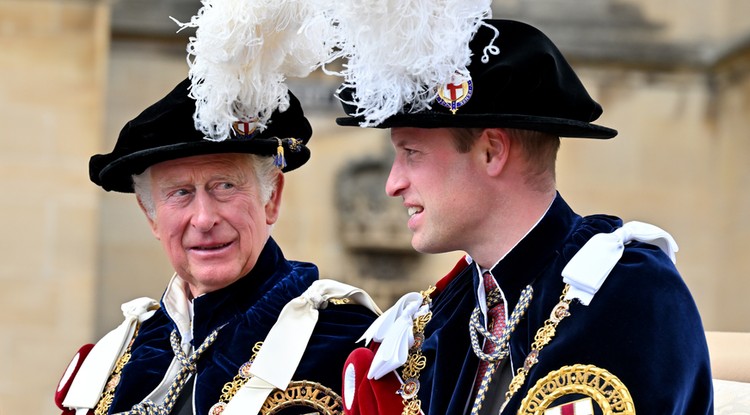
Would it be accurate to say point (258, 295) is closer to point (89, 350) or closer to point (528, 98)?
point (89, 350)

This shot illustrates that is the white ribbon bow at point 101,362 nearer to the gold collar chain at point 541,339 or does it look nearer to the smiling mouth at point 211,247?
the smiling mouth at point 211,247

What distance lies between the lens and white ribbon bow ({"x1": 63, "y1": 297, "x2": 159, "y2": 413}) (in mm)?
4672

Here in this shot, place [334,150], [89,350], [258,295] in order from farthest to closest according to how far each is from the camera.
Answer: [334,150] < [89,350] < [258,295]

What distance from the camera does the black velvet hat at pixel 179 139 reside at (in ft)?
14.4

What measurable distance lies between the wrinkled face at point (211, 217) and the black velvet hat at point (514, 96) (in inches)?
33.9

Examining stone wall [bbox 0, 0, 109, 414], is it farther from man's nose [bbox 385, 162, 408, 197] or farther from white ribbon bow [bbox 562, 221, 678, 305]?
white ribbon bow [bbox 562, 221, 678, 305]

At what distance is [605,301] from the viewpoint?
3.51m

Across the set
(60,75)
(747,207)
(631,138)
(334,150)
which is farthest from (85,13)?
(747,207)

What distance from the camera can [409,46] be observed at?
3668 mm

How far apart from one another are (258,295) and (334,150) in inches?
205

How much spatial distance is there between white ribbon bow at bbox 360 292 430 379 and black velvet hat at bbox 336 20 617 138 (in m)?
0.59

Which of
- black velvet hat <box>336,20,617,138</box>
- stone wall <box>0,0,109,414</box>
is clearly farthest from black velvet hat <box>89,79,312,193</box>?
stone wall <box>0,0,109,414</box>

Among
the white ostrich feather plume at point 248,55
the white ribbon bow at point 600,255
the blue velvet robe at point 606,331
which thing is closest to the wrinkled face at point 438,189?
the blue velvet robe at point 606,331

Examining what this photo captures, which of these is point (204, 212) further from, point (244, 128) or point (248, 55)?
point (248, 55)
